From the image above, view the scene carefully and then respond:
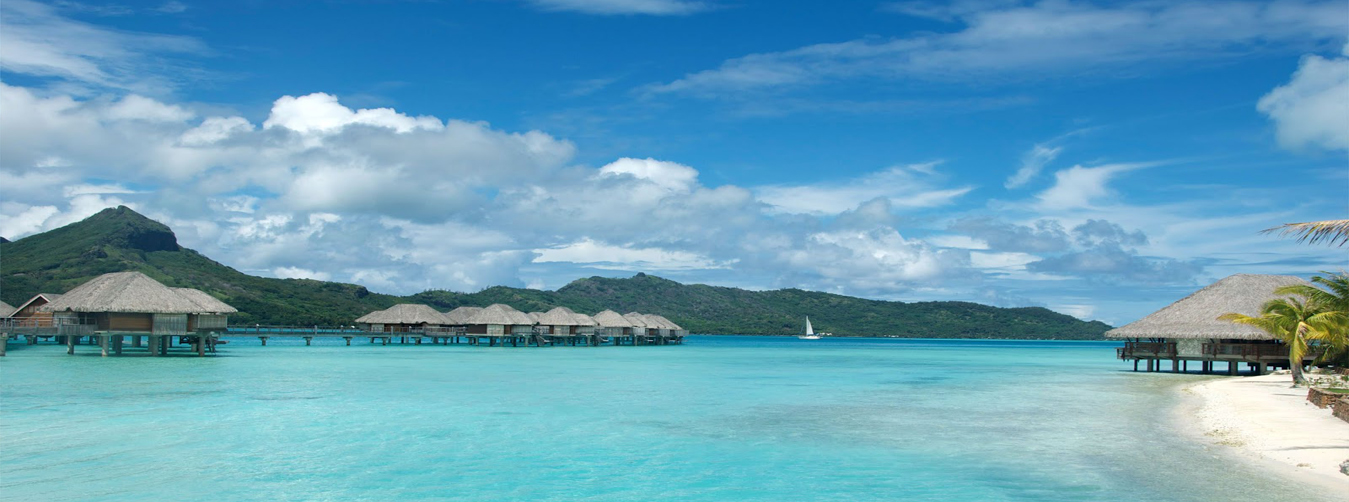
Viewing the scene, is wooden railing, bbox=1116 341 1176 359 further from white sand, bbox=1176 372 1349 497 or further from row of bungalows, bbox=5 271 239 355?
row of bungalows, bbox=5 271 239 355

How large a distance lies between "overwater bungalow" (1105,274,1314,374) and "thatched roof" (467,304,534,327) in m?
37.1

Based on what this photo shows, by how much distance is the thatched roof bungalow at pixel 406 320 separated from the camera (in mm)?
56969

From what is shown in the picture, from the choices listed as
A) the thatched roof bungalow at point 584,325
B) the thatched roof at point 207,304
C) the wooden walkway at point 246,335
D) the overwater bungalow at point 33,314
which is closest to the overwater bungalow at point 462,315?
the wooden walkway at point 246,335

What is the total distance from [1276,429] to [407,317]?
167 feet

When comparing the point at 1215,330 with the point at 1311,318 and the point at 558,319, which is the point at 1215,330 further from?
the point at 558,319

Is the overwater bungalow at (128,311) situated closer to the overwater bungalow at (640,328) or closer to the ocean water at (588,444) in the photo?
the ocean water at (588,444)

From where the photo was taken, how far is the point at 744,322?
165 metres

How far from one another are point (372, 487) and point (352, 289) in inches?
4110

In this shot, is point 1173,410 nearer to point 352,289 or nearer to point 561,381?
point 561,381

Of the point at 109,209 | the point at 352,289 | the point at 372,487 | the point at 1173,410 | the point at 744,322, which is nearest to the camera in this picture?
the point at 372,487

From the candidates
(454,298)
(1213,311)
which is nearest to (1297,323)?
(1213,311)

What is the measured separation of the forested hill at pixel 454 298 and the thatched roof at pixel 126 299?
152 ft

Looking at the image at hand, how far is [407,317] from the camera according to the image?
57094 mm

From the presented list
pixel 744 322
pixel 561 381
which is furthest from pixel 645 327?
pixel 744 322
